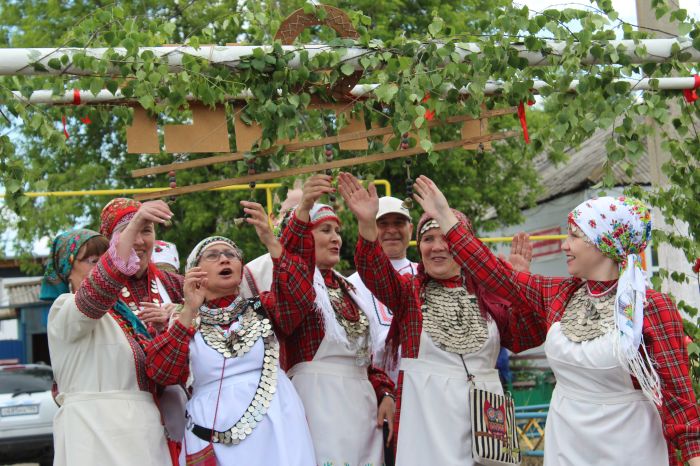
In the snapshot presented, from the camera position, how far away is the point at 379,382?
16.2 ft

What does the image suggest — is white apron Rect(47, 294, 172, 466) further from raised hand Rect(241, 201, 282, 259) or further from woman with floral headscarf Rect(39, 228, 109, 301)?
raised hand Rect(241, 201, 282, 259)

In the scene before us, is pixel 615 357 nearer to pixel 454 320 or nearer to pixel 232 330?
pixel 454 320

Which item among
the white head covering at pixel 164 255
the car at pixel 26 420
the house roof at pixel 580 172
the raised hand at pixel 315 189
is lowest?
the car at pixel 26 420

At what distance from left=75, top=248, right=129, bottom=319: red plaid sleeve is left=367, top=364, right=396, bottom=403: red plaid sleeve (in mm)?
1504

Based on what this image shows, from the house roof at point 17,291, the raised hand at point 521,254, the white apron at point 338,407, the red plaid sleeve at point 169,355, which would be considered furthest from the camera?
the house roof at point 17,291

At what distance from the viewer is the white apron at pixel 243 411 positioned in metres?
4.16

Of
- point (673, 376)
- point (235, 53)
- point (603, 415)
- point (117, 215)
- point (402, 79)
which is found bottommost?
point (603, 415)

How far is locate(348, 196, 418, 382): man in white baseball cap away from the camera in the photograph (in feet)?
17.2

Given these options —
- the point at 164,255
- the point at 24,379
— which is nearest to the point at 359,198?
the point at 164,255

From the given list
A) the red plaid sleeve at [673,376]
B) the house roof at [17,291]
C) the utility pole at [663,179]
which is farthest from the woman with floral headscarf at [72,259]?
the house roof at [17,291]

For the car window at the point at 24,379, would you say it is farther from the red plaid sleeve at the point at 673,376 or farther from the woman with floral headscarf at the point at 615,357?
the red plaid sleeve at the point at 673,376

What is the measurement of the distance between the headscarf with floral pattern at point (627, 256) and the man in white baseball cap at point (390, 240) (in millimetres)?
1355

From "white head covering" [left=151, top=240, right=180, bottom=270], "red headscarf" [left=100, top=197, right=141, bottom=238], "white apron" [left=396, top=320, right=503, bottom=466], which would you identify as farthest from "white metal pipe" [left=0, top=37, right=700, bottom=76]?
"white head covering" [left=151, top=240, right=180, bottom=270]

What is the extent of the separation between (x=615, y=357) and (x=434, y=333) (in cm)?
98
